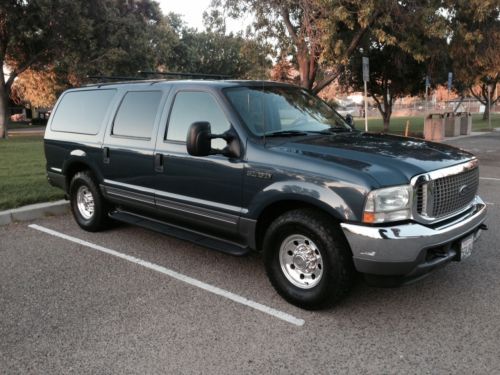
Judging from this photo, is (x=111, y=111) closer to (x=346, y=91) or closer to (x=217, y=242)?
(x=217, y=242)

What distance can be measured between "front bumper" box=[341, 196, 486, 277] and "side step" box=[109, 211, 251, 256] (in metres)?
1.15

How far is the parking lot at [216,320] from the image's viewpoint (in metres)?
Result: 3.12

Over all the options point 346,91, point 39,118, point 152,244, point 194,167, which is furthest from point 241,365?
point 39,118

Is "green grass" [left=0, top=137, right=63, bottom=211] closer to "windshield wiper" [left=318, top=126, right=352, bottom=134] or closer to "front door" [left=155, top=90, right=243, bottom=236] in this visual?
"front door" [left=155, top=90, right=243, bottom=236]

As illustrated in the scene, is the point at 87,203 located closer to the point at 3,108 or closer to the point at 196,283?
the point at 196,283

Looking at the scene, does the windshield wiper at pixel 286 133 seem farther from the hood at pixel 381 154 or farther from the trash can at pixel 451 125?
the trash can at pixel 451 125

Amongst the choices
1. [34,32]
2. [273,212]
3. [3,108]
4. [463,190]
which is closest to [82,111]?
[273,212]

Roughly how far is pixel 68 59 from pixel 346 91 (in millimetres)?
15077

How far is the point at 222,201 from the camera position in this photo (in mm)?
4301

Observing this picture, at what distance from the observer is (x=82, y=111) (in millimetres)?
6051

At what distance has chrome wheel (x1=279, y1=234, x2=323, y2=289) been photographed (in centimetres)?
379

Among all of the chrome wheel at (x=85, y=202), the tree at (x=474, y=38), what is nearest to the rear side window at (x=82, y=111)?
the chrome wheel at (x=85, y=202)

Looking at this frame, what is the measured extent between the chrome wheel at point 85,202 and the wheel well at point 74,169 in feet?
0.76

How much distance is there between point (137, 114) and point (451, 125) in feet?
65.2
